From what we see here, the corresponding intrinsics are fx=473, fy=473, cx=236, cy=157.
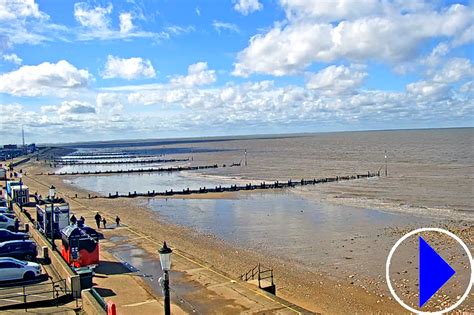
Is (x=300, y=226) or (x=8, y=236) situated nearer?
(x=8, y=236)

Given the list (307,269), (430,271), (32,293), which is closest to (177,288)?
(32,293)

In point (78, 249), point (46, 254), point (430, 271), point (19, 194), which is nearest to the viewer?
point (430, 271)

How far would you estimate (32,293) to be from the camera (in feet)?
55.0

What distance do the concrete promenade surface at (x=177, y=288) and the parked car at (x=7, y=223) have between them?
6633mm

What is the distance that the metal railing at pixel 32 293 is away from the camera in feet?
52.0

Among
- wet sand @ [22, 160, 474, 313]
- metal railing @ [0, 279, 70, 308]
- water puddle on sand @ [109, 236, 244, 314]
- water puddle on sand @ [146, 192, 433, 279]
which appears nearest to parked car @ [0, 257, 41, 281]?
metal railing @ [0, 279, 70, 308]

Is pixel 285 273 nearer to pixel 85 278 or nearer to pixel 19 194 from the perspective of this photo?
pixel 85 278

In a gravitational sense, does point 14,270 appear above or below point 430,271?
below

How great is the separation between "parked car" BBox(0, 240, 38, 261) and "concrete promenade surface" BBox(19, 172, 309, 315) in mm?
2975

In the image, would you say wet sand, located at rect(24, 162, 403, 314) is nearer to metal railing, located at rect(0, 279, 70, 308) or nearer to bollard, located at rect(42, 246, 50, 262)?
metal railing, located at rect(0, 279, 70, 308)

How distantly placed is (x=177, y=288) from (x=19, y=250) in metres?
7.62

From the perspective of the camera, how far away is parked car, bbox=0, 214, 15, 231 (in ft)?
92.2

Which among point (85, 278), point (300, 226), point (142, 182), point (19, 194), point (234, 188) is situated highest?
point (19, 194)

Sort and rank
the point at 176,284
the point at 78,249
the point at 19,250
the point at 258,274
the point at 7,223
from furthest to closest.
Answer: the point at 7,223, the point at 258,274, the point at 19,250, the point at 78,249, the point at 176,284
